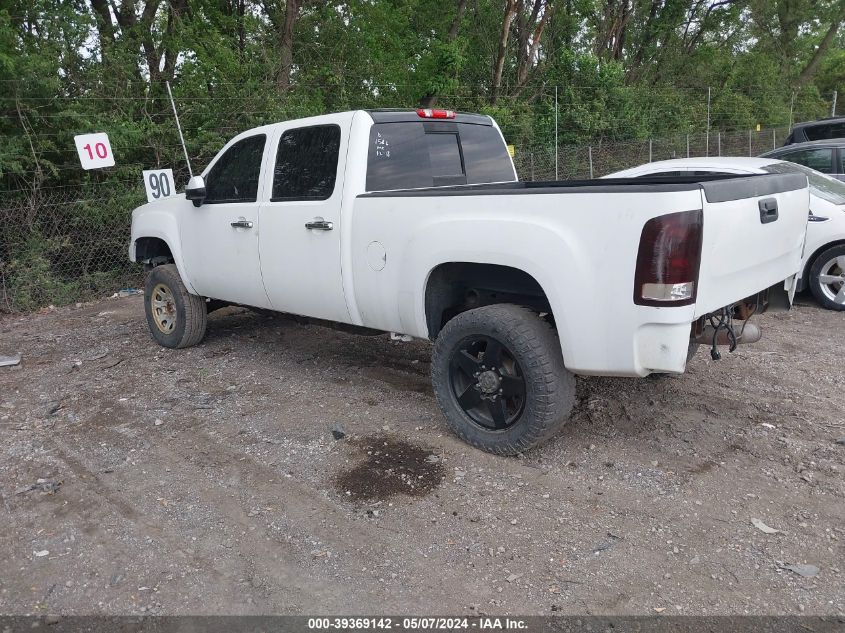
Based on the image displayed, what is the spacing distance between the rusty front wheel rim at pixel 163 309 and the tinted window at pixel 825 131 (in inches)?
433

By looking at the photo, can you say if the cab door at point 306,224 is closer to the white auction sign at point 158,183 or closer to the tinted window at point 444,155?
the tinted window at point 444,155

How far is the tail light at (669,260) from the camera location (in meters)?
3.27

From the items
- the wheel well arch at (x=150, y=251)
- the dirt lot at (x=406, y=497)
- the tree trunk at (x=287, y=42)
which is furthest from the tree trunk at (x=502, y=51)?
the dirt lot at (x=406, y=497)

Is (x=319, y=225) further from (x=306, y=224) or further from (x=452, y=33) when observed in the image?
(x=452, y=33)

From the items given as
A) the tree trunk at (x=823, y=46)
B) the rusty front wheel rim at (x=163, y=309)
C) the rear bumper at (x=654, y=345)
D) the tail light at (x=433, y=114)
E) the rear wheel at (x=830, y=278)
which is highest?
the tree trunk at (x=823, y=46)

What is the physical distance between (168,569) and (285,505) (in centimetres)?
72

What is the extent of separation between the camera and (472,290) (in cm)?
456

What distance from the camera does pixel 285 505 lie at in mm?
3797

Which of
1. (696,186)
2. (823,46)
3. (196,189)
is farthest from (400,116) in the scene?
(823,46)

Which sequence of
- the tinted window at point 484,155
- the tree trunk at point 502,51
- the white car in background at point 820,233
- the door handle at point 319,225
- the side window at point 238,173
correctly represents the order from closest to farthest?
the door handle at point 319,225 < the tinted window at point 484,155 < the side window at point 238,173 < the white car in background at point 820,233 < the tree trunk at point 502,51

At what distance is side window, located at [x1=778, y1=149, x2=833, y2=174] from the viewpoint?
9.21 meters

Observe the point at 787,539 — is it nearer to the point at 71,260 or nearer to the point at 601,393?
the point at 601,393

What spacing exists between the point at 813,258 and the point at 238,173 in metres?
5.97

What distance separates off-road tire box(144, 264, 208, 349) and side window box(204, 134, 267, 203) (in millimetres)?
968
